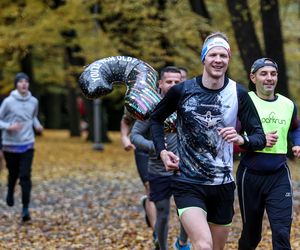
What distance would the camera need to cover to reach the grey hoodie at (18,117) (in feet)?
37.8

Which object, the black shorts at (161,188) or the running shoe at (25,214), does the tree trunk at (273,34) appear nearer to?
the running shoe at (25,214)

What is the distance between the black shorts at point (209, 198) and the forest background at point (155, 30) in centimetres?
977

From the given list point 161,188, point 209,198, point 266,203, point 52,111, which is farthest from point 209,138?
point 52,111

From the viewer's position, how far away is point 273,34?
18.5m

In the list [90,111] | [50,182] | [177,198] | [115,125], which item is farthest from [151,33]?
[115,125]

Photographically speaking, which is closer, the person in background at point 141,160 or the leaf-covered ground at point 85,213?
the person in background at point 141,160

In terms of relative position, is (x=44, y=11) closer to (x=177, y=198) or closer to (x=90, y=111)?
(x=90, y=111)

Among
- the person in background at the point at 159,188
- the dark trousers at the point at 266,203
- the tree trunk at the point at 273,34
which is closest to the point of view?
the dark trousers at the point at 266,203

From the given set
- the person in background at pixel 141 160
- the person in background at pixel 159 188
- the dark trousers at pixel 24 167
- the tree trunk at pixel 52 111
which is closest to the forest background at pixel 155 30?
the dark trousers at pixel 24 167

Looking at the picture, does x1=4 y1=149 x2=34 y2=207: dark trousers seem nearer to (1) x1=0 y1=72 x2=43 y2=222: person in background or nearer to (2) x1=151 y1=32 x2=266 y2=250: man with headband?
(1) x1=0 y1=72 x2=43 y2=222: person in background

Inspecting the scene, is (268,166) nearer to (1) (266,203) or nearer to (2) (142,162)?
(1) (266,203)

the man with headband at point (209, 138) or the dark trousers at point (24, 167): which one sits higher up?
the man with headband at point (209, 138)

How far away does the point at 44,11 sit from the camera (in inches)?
1005

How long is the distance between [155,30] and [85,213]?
9910 mm
